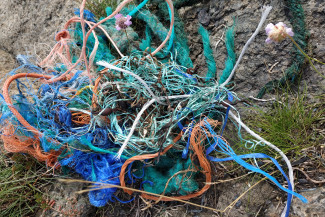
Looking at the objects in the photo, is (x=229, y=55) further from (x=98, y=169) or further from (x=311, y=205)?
(x=98, y=169)

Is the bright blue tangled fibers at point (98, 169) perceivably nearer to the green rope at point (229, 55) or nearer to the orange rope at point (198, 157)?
the orange rope at point (198, 157)

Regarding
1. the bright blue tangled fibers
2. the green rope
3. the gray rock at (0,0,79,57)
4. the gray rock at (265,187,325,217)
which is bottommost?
the gray rock at (265,187,325,217)

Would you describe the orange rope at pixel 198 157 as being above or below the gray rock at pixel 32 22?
below

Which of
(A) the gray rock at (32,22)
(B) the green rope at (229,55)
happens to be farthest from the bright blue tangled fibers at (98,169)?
(A) the gray rock at (32,22)

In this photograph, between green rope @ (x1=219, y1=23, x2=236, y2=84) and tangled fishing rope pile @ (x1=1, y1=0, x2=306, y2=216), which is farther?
green rope @ (x1=219, y1=23, x2=236, y2=84)

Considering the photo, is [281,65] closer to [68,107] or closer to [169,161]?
[169,161]

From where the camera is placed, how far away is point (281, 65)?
1147 millimetres

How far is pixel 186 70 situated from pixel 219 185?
61 cm

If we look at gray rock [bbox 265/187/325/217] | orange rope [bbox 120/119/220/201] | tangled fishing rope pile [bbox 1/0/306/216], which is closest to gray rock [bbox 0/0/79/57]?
tangled fishing rope pile [bbox 1/0/306/216]

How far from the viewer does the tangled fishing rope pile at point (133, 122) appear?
1.11m

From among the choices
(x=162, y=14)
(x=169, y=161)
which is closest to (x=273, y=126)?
(x=169, y=161)

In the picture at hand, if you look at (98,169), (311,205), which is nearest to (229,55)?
(311,205)

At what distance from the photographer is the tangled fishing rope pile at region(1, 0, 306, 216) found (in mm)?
1108

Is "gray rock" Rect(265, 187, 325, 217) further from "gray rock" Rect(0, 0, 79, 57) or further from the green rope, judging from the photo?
"gray rock" Rect(0, 0, 79, 57)
